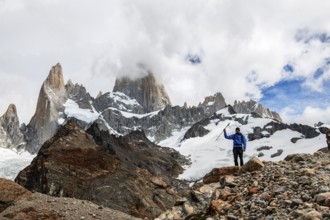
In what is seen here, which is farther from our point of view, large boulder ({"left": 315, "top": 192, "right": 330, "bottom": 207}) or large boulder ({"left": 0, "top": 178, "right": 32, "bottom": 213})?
large boulder ({"left": 0, "top": 178, "right": 32, "bottom": 213})

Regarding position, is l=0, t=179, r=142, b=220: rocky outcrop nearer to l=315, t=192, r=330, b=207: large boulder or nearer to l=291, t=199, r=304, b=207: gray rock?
l=291, t=199, r=304, b=207: gray rock

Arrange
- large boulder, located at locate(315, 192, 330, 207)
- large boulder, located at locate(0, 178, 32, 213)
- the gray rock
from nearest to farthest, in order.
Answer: large boulder, located at locate(315, 192, 330, 207) → the gray rock → large boulder, located at locate(0, 178, 32, 213)

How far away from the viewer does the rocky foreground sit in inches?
609

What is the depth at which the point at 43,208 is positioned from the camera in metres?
29.2

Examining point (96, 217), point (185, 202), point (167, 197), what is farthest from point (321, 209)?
point (167, 197)

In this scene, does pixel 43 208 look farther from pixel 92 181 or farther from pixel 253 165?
pixel 92 181

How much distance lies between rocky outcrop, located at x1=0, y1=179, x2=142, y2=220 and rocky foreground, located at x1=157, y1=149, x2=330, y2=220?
4.76 meters

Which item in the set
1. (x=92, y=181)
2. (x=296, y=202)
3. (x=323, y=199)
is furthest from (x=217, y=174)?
(x=92, y=181)

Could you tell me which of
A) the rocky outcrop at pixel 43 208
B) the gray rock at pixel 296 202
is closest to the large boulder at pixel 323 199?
the gray rock at pixel 296 202

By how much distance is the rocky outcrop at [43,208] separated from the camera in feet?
92.0

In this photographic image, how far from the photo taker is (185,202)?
1093 inches

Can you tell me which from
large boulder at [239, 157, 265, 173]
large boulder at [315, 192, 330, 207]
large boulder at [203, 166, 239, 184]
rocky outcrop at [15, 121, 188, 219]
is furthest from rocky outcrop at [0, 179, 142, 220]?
rocky outcrop at [15, 121, 188, 219]

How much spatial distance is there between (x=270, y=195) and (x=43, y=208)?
1723 cm

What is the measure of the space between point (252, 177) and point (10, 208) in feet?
57.1
